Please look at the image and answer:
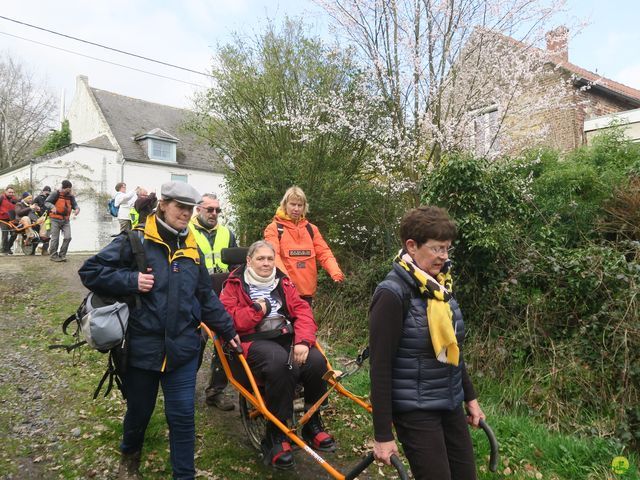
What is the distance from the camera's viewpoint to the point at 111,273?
10.2 feet

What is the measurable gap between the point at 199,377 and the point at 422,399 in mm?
4075

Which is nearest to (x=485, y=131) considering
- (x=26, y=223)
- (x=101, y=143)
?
(x=26, y=223)

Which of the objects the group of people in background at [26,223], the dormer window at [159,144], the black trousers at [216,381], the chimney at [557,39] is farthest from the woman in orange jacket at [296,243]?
the dormer window at [159,144]

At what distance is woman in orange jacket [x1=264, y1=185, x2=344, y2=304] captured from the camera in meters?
5.36

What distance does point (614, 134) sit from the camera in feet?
26.2

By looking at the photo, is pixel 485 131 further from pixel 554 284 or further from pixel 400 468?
pixel 400 468

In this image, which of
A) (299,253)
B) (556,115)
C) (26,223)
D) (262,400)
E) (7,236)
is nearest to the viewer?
(262,400)

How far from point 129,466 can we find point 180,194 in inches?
81.6

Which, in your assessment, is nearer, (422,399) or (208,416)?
(422,399)

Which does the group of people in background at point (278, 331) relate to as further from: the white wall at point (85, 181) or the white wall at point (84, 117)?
the white wall at point (84, 117)

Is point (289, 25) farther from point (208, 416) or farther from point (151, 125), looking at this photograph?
point (151, 125)

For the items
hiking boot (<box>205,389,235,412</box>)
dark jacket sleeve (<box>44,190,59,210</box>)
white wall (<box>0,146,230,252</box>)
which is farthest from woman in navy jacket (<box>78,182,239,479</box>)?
white wall (<box>0,146,230,252</box>)

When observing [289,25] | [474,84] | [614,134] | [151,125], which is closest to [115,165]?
[151,125]

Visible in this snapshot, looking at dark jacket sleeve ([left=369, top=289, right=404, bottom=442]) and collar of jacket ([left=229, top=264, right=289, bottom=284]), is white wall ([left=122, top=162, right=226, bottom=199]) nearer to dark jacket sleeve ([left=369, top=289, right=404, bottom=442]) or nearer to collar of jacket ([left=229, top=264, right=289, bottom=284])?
collar of jacket ([left=229, top=264, right=289, bottom=284])
